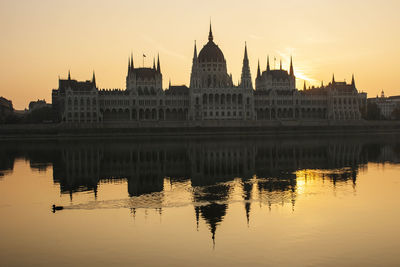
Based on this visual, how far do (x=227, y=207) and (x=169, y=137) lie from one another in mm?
79054

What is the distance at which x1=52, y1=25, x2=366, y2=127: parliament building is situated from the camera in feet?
484

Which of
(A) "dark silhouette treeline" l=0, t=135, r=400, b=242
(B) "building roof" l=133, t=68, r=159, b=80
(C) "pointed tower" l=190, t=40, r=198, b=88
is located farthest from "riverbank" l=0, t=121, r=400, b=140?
(B) "building roof" l=133, t=68, r=159, b=80

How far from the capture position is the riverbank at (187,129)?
362 ft

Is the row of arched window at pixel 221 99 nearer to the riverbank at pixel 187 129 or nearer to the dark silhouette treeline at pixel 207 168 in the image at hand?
the riverbank at pixel 187 129

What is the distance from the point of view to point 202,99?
15238 centimetres

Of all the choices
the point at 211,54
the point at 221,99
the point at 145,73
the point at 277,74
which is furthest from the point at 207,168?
the point at 277,74

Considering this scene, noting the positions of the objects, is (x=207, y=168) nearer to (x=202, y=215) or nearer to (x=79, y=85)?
(x=202, y=215)

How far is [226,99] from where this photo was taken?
154750mm

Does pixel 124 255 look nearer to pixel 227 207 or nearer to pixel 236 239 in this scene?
pixel 236 239

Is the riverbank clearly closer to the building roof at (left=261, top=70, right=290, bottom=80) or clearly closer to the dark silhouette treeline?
the dark silhouette treeline

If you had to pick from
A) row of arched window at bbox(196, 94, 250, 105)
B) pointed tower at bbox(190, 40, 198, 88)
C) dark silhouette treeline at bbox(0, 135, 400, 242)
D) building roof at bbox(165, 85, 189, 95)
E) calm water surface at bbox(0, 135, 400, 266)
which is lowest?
calm water surface at bbox(0, 135, 400, 266)

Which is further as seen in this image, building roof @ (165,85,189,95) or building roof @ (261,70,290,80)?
building roof @ (261,70,290,80)

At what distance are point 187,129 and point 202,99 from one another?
35.3 m

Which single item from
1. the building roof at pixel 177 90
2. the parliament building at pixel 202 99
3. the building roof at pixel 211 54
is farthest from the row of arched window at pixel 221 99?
the building roof at pixel 211 54
